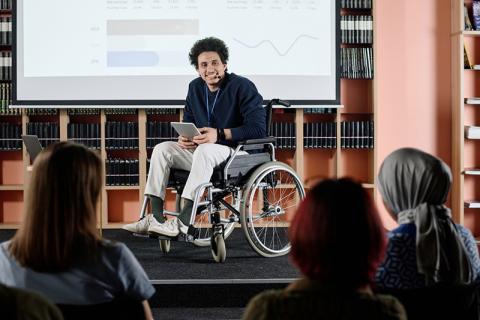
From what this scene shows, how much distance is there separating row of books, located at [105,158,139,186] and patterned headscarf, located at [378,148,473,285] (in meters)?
3.63

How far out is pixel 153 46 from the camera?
202 inches

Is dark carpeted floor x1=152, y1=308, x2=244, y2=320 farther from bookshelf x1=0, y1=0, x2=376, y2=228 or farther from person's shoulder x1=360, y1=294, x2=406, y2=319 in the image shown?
bookshelf x1=0, y1=0, x2=376, y2=228

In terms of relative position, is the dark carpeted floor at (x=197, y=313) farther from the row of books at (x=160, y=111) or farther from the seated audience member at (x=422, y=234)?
the row of books at (x=160, y=111)

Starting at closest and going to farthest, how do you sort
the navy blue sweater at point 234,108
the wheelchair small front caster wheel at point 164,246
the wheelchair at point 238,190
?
the wheelchair at point 238,190 < the navy blue sweater at point 234,108 < the wheelchair small front caster wheel at point 164,246

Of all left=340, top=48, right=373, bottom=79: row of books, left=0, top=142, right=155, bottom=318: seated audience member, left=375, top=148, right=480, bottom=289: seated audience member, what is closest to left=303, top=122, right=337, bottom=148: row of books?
left=340, top=48, right=373, bottom=79: row of books

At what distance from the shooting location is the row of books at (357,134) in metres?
5.31

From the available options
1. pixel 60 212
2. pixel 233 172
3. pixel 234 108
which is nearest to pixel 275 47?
pixel 234 108

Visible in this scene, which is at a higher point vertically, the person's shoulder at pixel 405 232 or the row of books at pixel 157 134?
the row of books at pixel 157 134

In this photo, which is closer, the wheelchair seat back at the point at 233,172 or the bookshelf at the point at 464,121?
the wheelchair seat back at the point at 233,172

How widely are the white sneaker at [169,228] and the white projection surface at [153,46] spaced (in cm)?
184

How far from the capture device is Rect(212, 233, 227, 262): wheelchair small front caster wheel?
11.9ft

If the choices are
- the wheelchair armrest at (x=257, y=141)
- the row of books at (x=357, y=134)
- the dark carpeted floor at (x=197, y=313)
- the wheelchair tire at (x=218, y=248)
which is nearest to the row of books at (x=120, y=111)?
the row of books at (x=357, y=134)

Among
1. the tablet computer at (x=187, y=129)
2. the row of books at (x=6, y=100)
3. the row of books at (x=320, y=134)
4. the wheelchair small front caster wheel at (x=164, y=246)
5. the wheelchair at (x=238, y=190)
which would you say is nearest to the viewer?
the wheelchair at (x=238, y=190)

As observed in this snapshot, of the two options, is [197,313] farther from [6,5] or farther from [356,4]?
[6,5]
